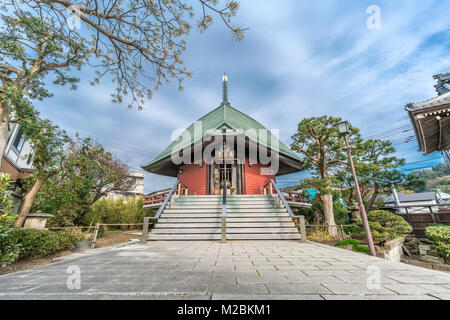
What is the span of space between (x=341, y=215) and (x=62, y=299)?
45.1 ft

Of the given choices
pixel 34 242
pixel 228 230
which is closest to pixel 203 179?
pixel 228 230

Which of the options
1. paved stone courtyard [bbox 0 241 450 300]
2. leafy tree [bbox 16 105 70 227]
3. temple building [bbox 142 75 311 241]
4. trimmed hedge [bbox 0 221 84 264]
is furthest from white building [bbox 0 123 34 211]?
paved stone courtyard [bbox 0 241 450 300]

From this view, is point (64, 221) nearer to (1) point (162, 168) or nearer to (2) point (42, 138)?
(2) point (42, 138)

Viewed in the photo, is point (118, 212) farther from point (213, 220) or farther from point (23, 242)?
point (213, 220)

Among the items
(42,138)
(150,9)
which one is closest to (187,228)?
(42,138)

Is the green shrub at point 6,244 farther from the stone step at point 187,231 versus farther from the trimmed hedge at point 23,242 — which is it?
the stone step at point 187,231

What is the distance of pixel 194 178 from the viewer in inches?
476

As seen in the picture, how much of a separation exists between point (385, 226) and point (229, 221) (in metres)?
7.37

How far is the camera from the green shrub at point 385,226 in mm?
7344

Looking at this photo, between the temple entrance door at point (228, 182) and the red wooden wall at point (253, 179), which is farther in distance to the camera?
the red wooden wall at point (253, 179)

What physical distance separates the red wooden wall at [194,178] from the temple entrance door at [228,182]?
1.63ft

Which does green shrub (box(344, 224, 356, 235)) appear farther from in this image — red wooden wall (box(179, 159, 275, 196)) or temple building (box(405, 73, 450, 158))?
red wooden wall (box(179, 159, 275, 196))

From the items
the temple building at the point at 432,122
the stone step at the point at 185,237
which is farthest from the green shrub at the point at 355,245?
the temple building at the point at 432,122

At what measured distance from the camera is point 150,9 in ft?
12.0
